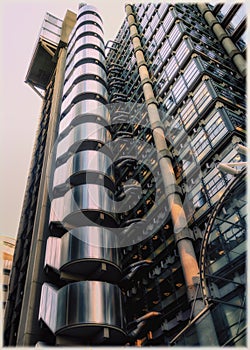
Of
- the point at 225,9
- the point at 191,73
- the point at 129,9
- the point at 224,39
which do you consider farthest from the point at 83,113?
the point at 129,9

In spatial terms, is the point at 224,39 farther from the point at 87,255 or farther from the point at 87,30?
the point at 87,255

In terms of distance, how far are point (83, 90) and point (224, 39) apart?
62.2ft

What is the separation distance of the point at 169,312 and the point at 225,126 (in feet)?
47.5

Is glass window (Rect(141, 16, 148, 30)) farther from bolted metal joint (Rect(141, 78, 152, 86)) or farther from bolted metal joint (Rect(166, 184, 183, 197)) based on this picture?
bolted metal joint (Rect(166, 184, 183, 197))

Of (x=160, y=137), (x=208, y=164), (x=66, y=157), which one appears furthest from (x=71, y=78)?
(x=208, y=164)

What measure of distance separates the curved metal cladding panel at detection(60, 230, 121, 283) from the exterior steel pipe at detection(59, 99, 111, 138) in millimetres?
14186

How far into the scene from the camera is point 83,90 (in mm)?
41156

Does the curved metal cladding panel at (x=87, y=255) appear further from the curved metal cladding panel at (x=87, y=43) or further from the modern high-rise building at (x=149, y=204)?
the curved metal cladding panel at (x=87, y=43)

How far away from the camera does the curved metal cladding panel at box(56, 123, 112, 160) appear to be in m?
35.4

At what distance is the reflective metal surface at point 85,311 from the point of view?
22.2 metres

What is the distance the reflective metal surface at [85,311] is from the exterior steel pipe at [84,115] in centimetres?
1888

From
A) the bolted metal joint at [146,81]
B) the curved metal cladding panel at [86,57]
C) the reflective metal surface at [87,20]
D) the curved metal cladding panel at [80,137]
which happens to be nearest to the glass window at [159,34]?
the bolted metal joint at [146,81]

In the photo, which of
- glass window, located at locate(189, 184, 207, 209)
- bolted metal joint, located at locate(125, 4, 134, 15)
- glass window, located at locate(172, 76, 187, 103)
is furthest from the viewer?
bolted metal joint, located at locate(125, 4, 134, 15)

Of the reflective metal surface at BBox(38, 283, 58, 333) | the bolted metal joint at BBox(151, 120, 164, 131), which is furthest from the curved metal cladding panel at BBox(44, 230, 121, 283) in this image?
the bolted metal joint at BBox(151, 120, 164, 131)
